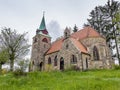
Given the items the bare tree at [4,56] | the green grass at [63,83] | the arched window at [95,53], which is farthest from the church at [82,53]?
the green grass at [63,83]

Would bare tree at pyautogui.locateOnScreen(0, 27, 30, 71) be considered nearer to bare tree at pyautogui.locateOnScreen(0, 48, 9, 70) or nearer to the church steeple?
bare tree at pyautogui.locateOnScreen(0, 48, 9, 70)

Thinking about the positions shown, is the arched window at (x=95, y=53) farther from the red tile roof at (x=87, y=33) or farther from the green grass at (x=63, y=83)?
the green grass at (x=63, y=83)

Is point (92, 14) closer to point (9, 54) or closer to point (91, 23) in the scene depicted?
point (91, 23)

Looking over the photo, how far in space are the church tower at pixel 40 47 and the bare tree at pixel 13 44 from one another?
7.19 meters

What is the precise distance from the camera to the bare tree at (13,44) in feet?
100.0

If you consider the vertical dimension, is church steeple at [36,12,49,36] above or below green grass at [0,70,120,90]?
above

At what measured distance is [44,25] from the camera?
1758 inches

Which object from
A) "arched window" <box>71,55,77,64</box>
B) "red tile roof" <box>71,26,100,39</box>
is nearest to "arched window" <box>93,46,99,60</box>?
"red tile roof" <box>71,26,100,39</box>

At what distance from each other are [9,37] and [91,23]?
22.7 m

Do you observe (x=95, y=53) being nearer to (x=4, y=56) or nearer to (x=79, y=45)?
(x=79, y=45)

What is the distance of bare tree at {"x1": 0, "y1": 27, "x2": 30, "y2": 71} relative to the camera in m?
30.5

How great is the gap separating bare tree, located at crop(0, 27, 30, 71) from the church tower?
719 centimetres

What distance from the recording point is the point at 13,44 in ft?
101

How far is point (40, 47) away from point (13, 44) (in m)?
10.3
